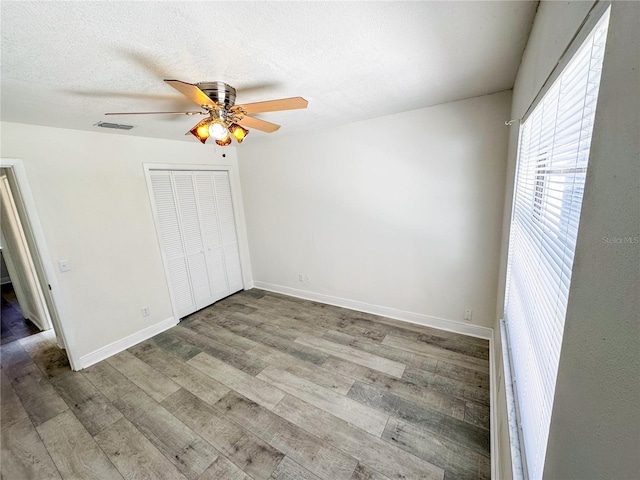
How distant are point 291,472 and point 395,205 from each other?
2.47 meters

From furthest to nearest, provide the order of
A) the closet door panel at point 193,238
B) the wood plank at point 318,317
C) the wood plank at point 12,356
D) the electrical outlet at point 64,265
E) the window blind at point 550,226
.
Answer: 1. the closet door panel at point 193,238
2. the wood plank at point 318,317
3. the wood plank at point 12,356
4. the electrical outlet at point 64,265
5. the window blind at point 550,226

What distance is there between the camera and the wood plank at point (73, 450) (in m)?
1.66

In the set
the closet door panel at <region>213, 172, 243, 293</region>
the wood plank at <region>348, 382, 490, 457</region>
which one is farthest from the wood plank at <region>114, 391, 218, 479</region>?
the closet door panel at <region>213, 172, 243, 293</region>

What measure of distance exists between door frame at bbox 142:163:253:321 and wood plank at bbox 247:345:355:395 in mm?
1524

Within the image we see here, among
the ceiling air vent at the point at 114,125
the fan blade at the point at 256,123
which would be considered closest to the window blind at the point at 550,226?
the fan blade at the point at 256,123

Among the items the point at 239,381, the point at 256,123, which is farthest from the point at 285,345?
the point at 256,123

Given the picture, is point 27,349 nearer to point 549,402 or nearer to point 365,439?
point 365,439

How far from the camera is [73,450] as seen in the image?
1807 millimetres

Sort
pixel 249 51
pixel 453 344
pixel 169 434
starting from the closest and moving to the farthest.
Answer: pixel 249 51 < pixel 169 434 < pixel 453 344

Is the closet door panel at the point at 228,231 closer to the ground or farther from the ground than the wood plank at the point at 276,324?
farther from the ground

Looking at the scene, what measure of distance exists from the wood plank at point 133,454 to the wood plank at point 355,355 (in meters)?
1.47

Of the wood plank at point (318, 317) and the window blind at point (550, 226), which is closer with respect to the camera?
the window blind at point (550, 226)

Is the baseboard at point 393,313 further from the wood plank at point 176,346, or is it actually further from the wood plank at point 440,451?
the wood plank at point 176,346

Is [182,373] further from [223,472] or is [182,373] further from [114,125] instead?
[114,125]
